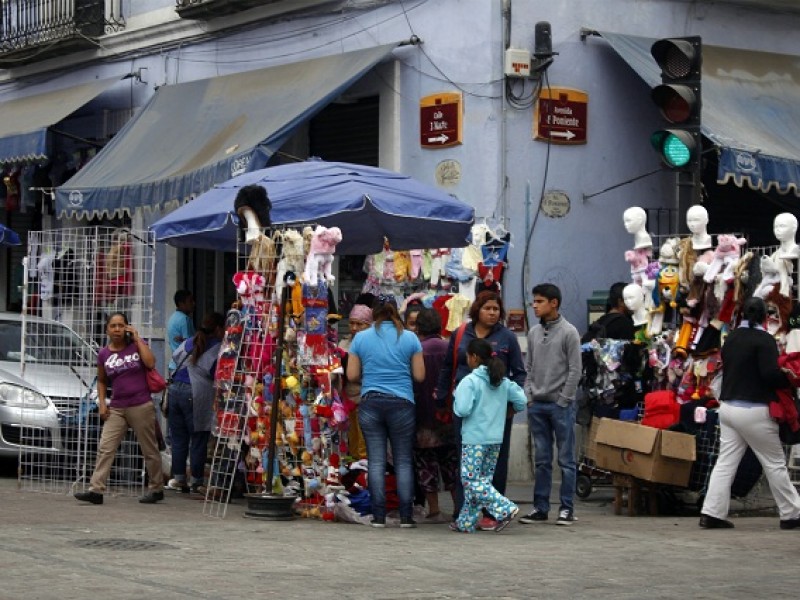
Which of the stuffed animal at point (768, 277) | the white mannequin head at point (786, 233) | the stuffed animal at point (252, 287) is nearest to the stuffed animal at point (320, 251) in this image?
the stuffed animal at point (252, 287)

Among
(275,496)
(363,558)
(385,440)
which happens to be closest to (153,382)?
(275,496)

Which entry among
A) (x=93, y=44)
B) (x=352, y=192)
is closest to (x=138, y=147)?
(x=93, y=44)

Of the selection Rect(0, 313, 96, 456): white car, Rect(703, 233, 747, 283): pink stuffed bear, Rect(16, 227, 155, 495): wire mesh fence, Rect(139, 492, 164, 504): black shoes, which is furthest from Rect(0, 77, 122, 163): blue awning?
Rect(703, 233, 747, 283): pink stuffed bear

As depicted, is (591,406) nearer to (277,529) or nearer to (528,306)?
(528,306)

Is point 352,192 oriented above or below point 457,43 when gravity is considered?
below

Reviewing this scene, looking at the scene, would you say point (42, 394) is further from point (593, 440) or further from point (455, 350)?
point (593, 440)

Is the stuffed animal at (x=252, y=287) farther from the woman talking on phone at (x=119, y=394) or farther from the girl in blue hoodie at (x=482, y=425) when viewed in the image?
the girl in blue hoodie at (x=482, y=425)

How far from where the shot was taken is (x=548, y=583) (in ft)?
30.7

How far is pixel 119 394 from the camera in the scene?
43.8 feet

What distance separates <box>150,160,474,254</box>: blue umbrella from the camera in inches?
526

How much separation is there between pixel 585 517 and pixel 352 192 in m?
3.36

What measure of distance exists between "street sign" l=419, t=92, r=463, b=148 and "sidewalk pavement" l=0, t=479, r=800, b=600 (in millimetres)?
5413

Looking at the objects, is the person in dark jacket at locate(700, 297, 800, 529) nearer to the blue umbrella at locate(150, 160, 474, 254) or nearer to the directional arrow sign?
the blue umbrella at locate(150, 160, 474, 254)

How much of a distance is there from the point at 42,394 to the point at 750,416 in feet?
23.3
